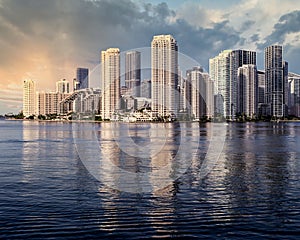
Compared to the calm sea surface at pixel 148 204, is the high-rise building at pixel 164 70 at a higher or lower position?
higher

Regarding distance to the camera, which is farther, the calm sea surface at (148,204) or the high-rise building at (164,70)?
the high-rise building at (164,70)

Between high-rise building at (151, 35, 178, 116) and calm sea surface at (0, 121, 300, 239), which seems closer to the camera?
calm sea surface at (0, 121, 300, 239)

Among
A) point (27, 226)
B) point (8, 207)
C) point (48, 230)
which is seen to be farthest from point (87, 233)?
point (8, 207)

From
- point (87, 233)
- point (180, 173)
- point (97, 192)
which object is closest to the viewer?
point (87, 233)

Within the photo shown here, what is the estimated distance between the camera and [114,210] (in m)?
15.4

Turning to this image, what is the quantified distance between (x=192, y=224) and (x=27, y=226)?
20.3ft

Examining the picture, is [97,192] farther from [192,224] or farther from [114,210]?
[192,224]

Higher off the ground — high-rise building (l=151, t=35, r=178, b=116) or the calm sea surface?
high-rise building (l=151, t=35, r=178, b=116)

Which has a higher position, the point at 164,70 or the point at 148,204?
the point at 164,70

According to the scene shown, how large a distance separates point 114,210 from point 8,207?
476cm

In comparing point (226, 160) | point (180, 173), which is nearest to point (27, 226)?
point (180, 173)

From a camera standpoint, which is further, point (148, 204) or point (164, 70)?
point (164, 70)

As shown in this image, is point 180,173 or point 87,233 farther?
point 180,173

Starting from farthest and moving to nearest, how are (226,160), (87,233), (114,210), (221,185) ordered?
(226,160), (221,185), (114,210), (87,233)
